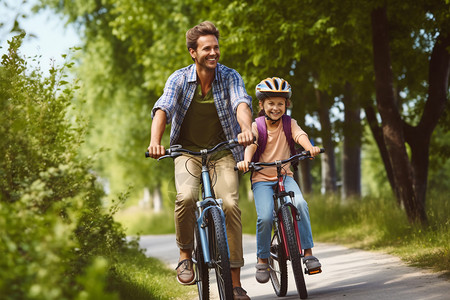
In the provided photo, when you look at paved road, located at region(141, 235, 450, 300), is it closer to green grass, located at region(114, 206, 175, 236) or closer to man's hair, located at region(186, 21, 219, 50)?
man's hair, located at region(186, 21, 219, 50)

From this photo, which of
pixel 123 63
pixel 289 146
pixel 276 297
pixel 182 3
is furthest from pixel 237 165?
pixel 123 63

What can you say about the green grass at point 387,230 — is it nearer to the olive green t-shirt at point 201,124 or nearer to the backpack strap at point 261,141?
the backpack strap at point 261,141

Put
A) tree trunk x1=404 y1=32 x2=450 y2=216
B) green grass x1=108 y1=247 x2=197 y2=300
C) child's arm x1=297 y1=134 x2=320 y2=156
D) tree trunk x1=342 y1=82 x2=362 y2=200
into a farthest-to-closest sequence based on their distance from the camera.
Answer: tree trunk x1=342 y1=82 x2=362 y2=200
tree trunk x1=404 y1=32 x2=450 y2=216
green grass x1=108 y1=247 x2=197 y2=300
child's arm x1=297 y1=134 x2=320 y2=156

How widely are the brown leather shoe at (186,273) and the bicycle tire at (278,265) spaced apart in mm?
894

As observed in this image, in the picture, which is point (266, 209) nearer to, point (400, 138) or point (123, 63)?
point (400, 138)

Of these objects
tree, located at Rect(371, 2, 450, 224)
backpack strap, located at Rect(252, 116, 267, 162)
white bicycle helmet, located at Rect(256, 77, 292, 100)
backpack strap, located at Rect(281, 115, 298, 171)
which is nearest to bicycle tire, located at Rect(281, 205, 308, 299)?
backpack strap, located at Rect(252, 116, 267, 162)

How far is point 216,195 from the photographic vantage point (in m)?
5.61

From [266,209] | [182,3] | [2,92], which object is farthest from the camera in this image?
[182,3]

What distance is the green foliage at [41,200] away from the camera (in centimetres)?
292

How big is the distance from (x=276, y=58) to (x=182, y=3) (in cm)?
885

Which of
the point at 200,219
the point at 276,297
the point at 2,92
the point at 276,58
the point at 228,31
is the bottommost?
the point at 276,297

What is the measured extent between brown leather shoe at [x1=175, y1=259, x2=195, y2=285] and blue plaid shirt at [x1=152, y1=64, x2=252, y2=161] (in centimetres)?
104

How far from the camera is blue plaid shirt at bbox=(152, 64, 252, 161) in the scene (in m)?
5.76

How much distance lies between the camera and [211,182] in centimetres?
566
